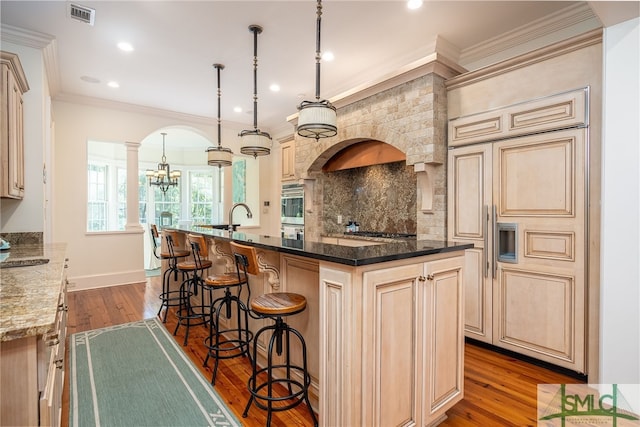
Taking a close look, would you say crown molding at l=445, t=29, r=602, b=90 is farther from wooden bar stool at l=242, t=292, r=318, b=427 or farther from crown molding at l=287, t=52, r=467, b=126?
wooden bar stool at l=242, t=292, r=318, b=427

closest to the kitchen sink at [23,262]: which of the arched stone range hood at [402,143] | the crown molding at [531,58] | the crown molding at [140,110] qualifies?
the arched stone range hood at [402,143]

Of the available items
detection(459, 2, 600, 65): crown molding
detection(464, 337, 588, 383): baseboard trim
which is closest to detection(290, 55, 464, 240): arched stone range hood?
detection(459, 2, 600, 65): crown molding

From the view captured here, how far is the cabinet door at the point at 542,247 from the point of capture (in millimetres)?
2488

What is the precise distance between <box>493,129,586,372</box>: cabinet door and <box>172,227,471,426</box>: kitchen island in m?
1.11

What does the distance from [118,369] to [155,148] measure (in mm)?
7262

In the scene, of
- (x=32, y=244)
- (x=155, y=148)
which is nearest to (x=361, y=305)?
(x=32, y=244)

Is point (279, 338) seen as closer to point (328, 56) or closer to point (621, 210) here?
point (621, 210)

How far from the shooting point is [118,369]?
2.61m

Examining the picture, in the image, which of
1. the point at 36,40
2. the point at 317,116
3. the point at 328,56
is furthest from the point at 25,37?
the point at 317,116

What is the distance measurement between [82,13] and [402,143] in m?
3.39

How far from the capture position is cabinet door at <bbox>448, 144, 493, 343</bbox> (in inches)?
119

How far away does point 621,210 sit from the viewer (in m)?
2.13

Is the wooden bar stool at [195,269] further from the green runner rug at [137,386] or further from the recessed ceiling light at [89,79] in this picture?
the recessed ceiling light at [89,79]

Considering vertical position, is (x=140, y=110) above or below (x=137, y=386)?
above
